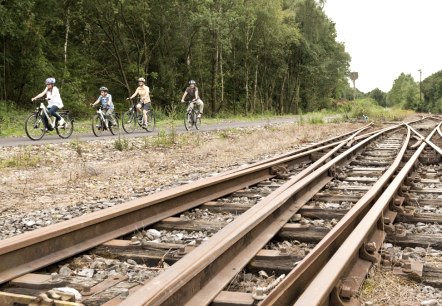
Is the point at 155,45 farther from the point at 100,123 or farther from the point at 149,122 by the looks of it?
the point at 100,123

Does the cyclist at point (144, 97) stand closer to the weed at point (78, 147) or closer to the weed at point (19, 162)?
the weed at point (78, 147)

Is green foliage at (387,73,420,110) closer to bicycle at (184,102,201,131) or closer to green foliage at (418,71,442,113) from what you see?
green foliage at (418,71,442,113)

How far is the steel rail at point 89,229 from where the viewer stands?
3.12 m

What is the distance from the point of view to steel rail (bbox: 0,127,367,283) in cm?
312

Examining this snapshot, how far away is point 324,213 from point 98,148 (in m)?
7.89

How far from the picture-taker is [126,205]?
4.41m

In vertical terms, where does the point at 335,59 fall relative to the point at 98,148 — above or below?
above

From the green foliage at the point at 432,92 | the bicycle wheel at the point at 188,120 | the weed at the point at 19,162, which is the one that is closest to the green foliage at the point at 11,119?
the bicycle wheel at the point at 188,120

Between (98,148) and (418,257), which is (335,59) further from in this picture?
(418,257)

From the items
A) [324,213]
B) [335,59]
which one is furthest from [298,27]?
[324,213]

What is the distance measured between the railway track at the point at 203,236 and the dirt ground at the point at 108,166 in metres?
1.23

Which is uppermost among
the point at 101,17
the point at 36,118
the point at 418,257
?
the point at 101,17

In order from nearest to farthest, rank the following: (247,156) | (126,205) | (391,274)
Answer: (391,274) → (126,205) → (247,156)

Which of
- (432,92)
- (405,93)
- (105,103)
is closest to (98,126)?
(105,103)
